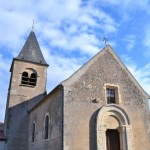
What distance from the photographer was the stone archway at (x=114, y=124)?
1286cm

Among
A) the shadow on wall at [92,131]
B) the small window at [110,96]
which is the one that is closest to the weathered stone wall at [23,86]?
the small window at [110,96]

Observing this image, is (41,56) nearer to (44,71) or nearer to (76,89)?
(44,71)

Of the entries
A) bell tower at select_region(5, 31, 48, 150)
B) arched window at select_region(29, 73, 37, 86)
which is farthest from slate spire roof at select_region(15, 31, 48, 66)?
arched window at select_region(29, 73, 37, 86)

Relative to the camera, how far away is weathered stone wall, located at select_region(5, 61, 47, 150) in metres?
19.2

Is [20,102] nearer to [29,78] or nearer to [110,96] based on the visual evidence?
[29,78]

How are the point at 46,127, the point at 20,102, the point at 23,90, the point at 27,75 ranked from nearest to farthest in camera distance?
the point at 46,127 → the point at 20,102 → the point at 23,90 → the point at 27,75

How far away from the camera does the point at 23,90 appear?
21.5 m

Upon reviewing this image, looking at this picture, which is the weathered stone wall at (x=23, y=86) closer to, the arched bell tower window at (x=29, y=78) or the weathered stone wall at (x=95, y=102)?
the arched bell tower window at (x=29, y=78)

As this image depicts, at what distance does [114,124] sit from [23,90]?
10.9 metres

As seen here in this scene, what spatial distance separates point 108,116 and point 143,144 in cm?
291

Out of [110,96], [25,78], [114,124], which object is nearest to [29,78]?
[25,78]

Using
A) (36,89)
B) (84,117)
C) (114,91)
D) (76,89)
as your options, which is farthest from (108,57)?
(36,89)

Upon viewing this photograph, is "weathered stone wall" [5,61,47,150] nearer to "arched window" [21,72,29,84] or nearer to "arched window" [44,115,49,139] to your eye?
"arched window" [21,72,29,84]

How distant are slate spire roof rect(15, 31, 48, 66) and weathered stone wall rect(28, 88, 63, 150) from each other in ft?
23.6
